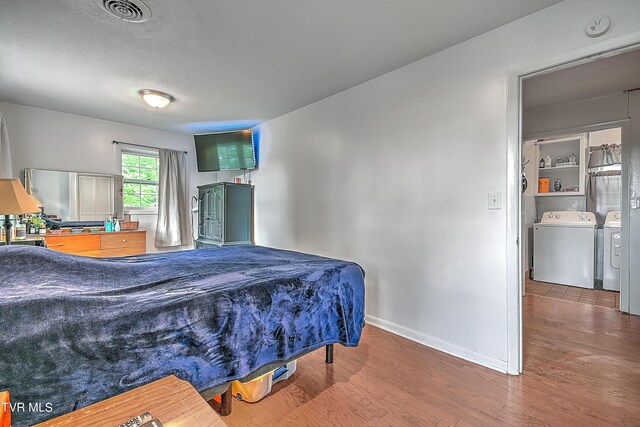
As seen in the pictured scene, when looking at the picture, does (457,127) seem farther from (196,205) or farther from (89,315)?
(196,205)

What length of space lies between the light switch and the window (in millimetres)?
4686

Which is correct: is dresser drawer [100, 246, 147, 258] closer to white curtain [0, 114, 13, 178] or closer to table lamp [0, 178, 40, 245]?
white curtain [0, 114, 13, 178]

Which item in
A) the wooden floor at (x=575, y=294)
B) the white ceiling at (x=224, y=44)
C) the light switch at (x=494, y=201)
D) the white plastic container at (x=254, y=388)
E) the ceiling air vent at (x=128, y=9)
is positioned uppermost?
the white ceiling at (x=224, y=44)

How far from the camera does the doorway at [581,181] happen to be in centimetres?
299

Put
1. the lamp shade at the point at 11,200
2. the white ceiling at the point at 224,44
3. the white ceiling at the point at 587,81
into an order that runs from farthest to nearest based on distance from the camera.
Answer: the white ceiling at the point at 587,81 → the lamp shade at the point at 11,200 → the white ceiling at the point at 224,44

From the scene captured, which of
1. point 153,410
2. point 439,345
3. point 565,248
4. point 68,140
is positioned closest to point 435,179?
point 439,345

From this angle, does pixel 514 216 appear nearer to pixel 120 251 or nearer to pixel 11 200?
pixel 11 200

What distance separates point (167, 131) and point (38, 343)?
14.6 feet

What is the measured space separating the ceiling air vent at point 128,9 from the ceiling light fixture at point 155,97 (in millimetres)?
1263

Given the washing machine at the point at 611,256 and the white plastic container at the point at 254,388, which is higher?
the washing machine at the point at 611,256


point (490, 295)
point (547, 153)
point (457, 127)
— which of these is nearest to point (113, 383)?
point (490, 295)

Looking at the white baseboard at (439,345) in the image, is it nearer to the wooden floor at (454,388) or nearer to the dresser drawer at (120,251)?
the wooden floor at (454,388)

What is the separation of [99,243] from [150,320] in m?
3.43

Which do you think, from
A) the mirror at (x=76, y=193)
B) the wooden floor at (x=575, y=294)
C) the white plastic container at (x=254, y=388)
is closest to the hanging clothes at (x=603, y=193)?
the wooden floor at (x=575, y=294)
